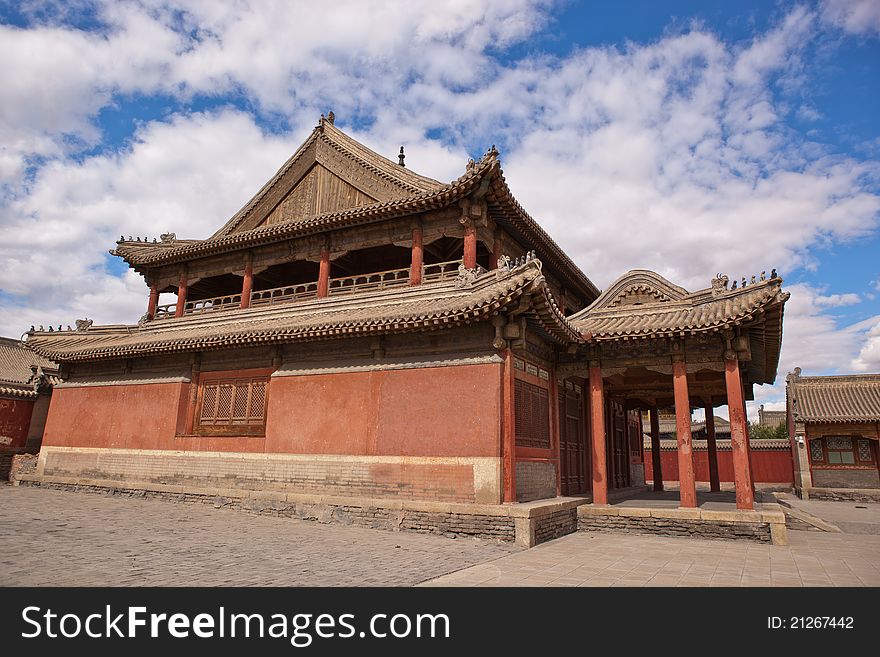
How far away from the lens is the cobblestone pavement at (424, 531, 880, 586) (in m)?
7.61

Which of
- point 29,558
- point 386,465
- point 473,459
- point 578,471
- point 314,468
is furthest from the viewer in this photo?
point 578,471

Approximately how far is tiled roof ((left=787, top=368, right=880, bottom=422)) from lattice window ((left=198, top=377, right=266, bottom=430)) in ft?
86.8

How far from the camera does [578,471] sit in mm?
16500

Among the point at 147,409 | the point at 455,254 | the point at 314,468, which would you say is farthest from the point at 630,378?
the point at 147,409

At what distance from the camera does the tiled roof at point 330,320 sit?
1155 centimetres

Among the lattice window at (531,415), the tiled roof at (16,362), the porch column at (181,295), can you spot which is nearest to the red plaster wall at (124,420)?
the porch column at (181,295)

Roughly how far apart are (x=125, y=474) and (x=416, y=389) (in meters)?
9.72

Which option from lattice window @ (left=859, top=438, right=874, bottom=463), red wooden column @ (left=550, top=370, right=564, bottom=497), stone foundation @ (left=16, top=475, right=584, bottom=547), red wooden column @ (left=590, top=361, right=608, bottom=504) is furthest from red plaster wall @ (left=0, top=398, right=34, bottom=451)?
lattice window @ (left=859, top=438, right=874, bottom=463)

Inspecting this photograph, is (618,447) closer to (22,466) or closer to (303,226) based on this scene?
(303,226)

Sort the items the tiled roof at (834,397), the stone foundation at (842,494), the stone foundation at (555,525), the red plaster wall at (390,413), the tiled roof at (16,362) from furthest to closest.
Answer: the tiled roof at (16,362) → the tiled roof at (834,397) → the stone foundation at (842,494) → the red plaster wall at (390,413) → the stone foundation at (555,525)

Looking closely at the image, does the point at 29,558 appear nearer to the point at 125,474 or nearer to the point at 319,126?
the point at 125,474

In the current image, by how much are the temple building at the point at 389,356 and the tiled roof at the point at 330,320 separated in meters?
0.08

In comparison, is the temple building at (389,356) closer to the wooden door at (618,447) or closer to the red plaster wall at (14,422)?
the wooden door at (618,447)

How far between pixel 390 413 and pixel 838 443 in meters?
26.2
